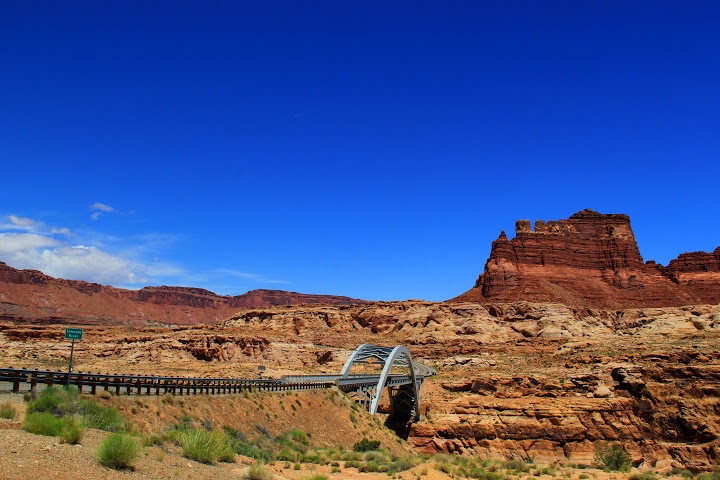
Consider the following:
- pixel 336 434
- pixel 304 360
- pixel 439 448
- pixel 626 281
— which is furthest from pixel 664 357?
pixel 626 281

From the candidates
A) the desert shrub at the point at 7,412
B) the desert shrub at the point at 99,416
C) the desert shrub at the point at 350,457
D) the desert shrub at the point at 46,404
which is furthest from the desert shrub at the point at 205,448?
the desert shrub at the point at 350,457

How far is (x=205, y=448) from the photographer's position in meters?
13.9

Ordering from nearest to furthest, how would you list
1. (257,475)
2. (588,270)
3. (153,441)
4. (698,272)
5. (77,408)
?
(257,475) < (153,441) < (77,408) < (588,270) < (698,272)

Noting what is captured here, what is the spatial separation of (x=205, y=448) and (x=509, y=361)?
53472 mm

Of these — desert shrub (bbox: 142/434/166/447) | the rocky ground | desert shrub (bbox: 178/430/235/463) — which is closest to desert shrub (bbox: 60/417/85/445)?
desert shrub (bbox: 142/434/166/447)

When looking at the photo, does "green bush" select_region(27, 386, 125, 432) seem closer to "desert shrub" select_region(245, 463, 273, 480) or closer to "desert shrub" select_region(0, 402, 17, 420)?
"desert shrub" select_region(0, 402, 17, 420)

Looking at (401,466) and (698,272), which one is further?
(698,272)

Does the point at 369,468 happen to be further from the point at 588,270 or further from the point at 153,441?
the point at 588,270

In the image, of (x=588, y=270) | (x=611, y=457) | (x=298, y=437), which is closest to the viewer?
(x=298, y=437)

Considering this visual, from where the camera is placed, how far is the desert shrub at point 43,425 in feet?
39.6

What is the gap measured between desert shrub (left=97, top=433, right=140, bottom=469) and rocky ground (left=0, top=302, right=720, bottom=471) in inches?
1397

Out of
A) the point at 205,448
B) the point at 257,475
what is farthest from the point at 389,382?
the point at 257,475

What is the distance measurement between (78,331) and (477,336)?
63.8 meters

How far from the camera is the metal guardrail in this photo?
18.4 m
